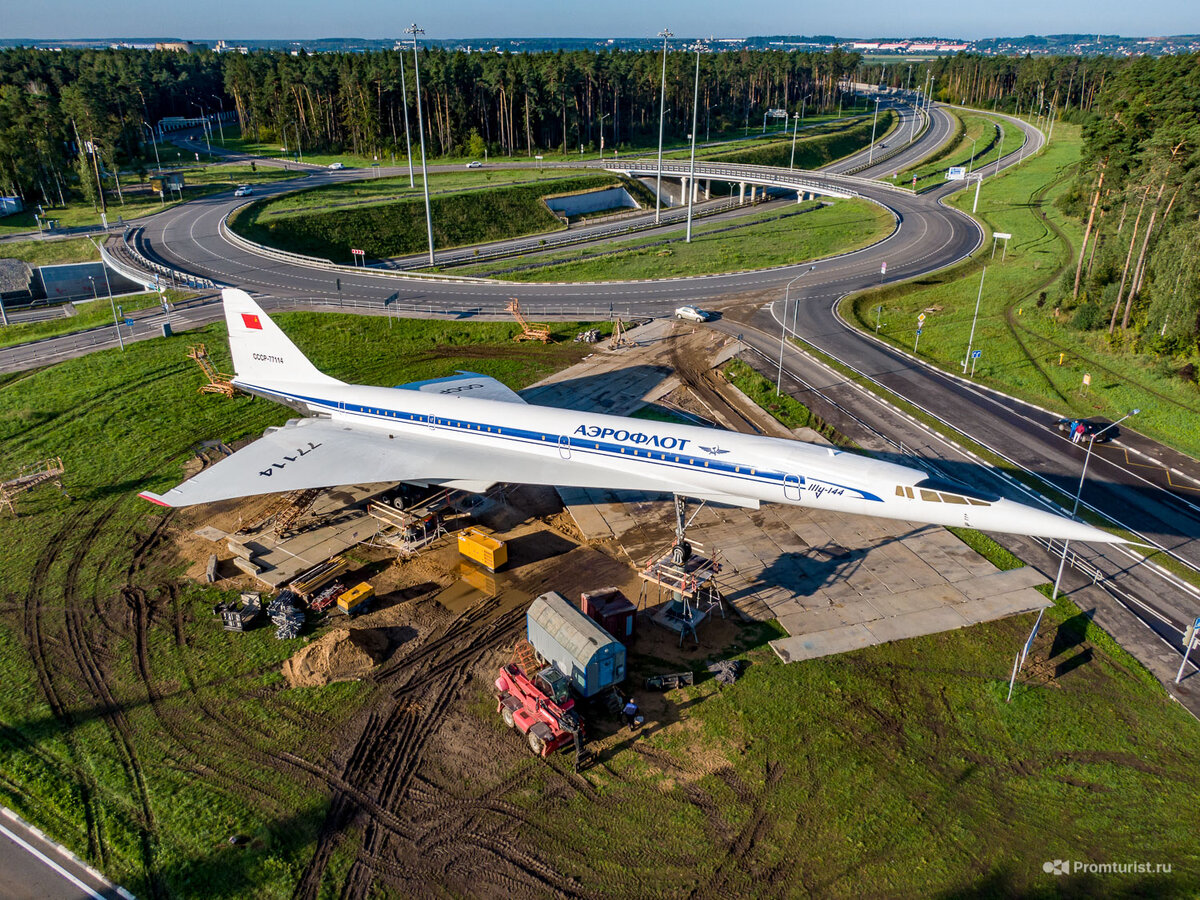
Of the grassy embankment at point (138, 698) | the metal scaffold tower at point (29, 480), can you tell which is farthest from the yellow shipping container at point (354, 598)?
the metal scaffold tower at point (29, 480)

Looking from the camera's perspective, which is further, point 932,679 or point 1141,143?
point 1141,143

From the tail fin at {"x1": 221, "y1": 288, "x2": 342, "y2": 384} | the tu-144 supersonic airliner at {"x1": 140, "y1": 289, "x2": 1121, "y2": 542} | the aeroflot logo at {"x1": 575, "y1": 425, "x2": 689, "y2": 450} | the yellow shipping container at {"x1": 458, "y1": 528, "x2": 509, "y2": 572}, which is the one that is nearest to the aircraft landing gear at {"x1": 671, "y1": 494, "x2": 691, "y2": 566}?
the tu-144 supersonic airliner at {"x1": 140, "y1": 289, "x2": 1121, "y2": 542}

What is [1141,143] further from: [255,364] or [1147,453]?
[255,364]

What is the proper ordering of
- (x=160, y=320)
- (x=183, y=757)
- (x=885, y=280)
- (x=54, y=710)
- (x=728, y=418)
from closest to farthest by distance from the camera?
(x=183, y=757) → (x=54, y=710) → (x=728, y=418) → (x=160, y=320) → (x=885, y=280)

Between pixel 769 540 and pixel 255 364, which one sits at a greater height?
pixel 255 364

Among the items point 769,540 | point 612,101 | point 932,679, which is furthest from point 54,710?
point 612,101

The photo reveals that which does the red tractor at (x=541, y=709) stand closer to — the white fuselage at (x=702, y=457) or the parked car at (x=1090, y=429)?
the white fuselage at (x=702, y=457)

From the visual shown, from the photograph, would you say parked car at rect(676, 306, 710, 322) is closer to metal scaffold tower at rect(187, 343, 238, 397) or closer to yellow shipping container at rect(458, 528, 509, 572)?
metal scaffold tower at rect(187, 343, 238, 397)
